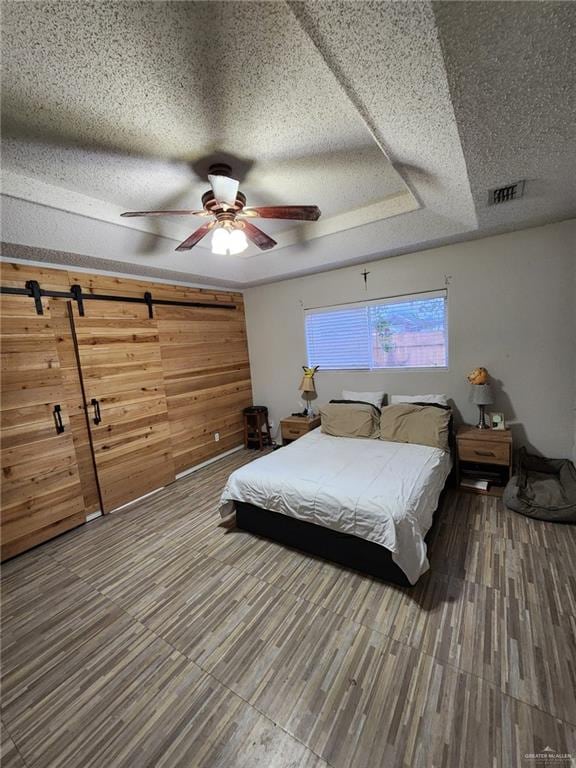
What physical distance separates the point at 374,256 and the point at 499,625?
125 inches

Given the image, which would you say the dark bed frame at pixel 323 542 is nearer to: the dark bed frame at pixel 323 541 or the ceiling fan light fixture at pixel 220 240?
the dark bed frame at pixel 323 541

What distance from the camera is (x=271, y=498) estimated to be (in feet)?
7.50

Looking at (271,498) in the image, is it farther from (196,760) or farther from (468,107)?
(468,107)

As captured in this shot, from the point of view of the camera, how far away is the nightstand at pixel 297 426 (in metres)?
3.86

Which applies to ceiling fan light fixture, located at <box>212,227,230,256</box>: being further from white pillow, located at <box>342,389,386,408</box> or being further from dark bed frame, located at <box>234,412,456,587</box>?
white pillow, located at <box>342,389,386,408</box>

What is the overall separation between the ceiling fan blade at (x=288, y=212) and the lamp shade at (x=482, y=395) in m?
2.21

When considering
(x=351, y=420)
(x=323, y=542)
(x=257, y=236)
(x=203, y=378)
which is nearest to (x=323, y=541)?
(x=323, y=542)

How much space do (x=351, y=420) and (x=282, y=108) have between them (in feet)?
8.59

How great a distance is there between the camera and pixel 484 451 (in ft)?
9.07

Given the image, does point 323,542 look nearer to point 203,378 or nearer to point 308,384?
point 308,384

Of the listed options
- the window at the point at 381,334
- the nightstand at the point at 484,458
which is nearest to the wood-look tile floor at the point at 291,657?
the nightstand at the point at 484,458

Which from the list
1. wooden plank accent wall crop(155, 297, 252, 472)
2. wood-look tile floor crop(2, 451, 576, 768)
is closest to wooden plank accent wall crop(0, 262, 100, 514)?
wood-look tile floor crop(2, 451, 576, 768)

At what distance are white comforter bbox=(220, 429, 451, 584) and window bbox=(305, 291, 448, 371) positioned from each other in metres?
1.17

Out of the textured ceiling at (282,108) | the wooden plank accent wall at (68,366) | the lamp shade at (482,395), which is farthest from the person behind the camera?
the lamp shade at (482,395)
